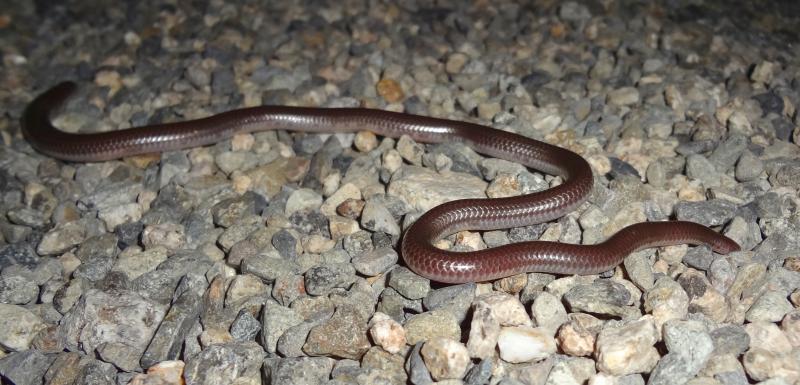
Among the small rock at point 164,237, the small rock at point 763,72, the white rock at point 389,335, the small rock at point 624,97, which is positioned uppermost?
the small rock at point 763,72

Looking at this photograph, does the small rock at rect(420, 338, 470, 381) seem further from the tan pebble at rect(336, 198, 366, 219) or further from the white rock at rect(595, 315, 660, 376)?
the tan pebble at rect(336, 198, 366, 219)

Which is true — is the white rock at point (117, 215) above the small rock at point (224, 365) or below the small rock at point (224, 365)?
below

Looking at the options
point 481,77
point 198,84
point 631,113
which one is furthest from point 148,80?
point 631,113

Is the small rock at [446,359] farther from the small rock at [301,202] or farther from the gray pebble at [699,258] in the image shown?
the small rock at [301,202]

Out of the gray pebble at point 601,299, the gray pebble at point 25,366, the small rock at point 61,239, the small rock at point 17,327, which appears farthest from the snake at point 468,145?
the gray pebble at point 25,366

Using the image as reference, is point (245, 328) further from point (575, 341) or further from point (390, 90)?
point (390, 90)

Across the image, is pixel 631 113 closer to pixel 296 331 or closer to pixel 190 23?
pixel 296 331
